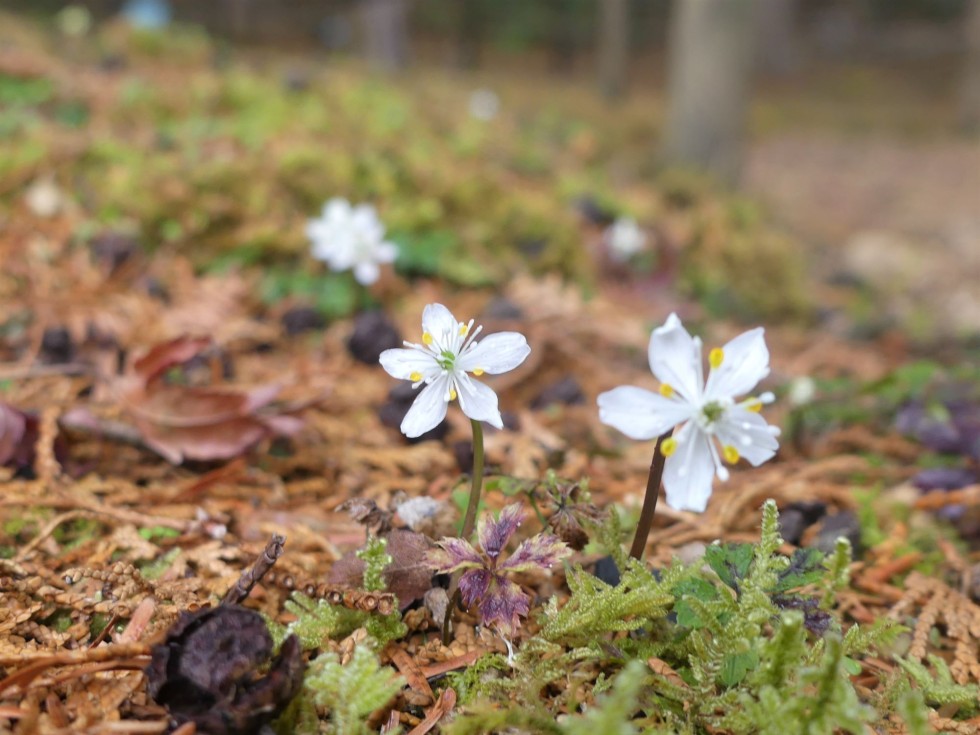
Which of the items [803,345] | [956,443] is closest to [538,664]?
[956,443]

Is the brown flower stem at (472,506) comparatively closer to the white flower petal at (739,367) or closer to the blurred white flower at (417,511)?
the blurred white flower at (417,511)

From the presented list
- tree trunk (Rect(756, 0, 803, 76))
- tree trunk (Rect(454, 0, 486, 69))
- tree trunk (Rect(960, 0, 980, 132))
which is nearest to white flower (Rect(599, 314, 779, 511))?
tree trunk (Rect(960, 0, 980, 132))

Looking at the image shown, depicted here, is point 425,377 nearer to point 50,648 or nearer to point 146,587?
point 146,587

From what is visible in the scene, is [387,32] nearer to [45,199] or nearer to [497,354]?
[45,199]

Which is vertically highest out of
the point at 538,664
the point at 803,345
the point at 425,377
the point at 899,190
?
the point at 425,377

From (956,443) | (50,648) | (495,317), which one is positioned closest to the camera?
(50,648)

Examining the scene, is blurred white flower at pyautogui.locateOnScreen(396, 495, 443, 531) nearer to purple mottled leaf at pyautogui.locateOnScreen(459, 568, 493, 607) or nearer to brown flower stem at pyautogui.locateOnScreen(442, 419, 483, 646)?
brown flower stem at pyautogui.locateOnScreen(442, 419, 483, 646)
